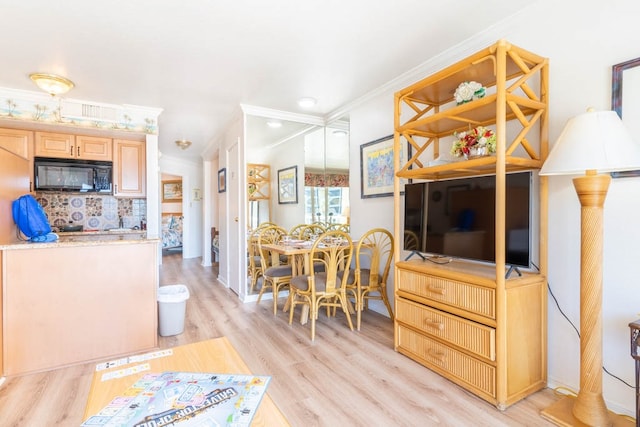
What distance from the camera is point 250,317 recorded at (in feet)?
11.1

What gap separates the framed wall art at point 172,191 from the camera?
849 cm

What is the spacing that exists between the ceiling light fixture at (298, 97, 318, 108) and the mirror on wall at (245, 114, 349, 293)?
1.61 feet

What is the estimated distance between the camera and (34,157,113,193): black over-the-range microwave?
140 inches

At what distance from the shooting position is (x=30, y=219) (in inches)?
96.7

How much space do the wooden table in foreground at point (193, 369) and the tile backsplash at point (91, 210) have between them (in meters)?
3.48

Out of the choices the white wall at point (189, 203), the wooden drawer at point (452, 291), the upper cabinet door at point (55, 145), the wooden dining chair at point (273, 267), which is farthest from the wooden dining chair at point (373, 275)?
the white wall at point (189, 203)

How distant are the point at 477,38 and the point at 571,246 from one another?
1.63m

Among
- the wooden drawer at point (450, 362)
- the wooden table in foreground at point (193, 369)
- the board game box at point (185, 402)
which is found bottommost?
the wooden drawer at point (450, 362)

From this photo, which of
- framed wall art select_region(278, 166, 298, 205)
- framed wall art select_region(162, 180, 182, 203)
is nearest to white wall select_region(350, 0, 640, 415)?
framed wall art select_region(278, 166, 298, 205)

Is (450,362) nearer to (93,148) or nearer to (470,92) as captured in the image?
(470,92)

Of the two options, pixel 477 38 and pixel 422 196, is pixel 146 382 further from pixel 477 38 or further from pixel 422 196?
pixel 477 38

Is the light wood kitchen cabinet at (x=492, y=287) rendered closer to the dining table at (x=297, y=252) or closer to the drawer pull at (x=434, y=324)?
the drawer pull at (x=434, y=324)

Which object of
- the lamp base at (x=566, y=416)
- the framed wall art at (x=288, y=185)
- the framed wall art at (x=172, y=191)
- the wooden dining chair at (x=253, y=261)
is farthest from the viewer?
the framed wall art at (x=172, y=191)

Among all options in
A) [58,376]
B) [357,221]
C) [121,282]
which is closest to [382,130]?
[357,221]
